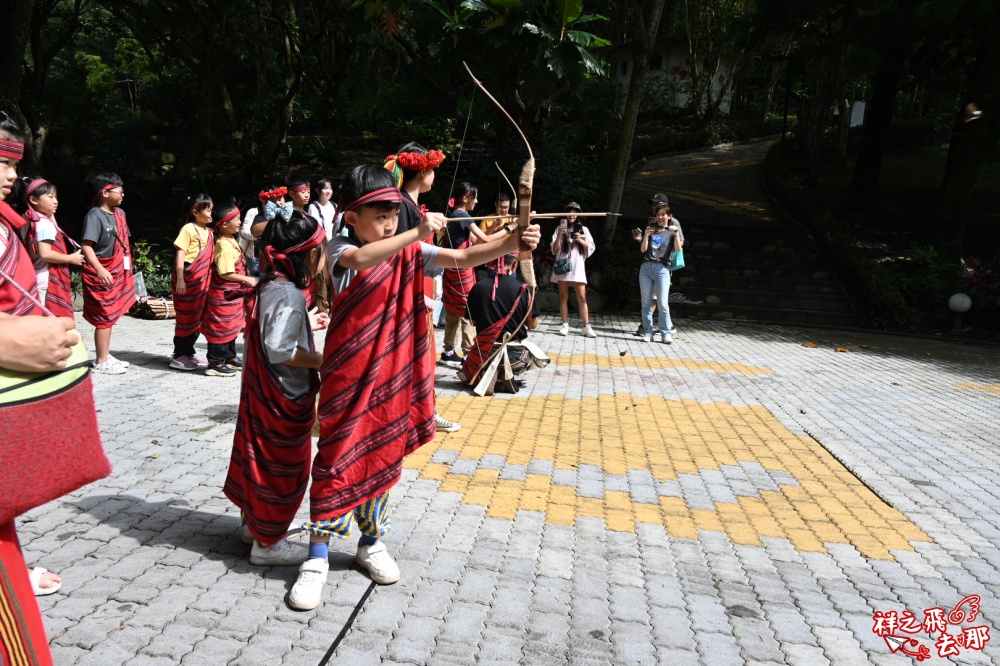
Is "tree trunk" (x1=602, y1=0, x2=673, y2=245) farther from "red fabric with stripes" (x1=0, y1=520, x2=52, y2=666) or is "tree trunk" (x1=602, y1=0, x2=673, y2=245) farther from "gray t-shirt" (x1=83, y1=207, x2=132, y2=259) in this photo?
"red fabric with stripes" (x1=0, y1=520, x2=52, y2=666)

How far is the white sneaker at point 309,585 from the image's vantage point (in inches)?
117

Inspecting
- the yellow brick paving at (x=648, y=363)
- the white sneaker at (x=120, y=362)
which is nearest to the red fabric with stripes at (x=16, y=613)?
the white sneaker at (x=120, y=362)

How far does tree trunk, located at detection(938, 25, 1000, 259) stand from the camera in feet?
→ 43.5

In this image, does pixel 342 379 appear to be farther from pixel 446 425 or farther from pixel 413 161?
pixel 446 425

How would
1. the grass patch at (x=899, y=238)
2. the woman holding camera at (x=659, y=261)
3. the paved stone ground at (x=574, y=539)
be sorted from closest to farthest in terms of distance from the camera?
the paved stone ground at (x=574, y=539), the woman holding camera at (x=659, y=261), the grass patch at (x=899, y=238)

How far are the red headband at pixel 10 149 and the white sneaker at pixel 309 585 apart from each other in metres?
1.82

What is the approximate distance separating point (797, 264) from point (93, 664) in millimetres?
14700

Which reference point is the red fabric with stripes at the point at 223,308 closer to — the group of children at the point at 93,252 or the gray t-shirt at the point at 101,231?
the group of children at the point at 93,252

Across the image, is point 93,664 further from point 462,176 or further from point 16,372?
point 462,176

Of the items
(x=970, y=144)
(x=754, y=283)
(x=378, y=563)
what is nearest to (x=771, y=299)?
(x=754, y=283)

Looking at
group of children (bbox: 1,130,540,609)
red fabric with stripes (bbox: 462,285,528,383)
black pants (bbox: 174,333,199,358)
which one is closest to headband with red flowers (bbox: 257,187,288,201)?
black pants (bbox: 174,333,199,358)

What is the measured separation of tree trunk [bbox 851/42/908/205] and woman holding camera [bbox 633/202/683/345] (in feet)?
28.5

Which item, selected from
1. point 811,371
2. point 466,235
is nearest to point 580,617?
point 466,235

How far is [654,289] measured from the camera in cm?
1045
